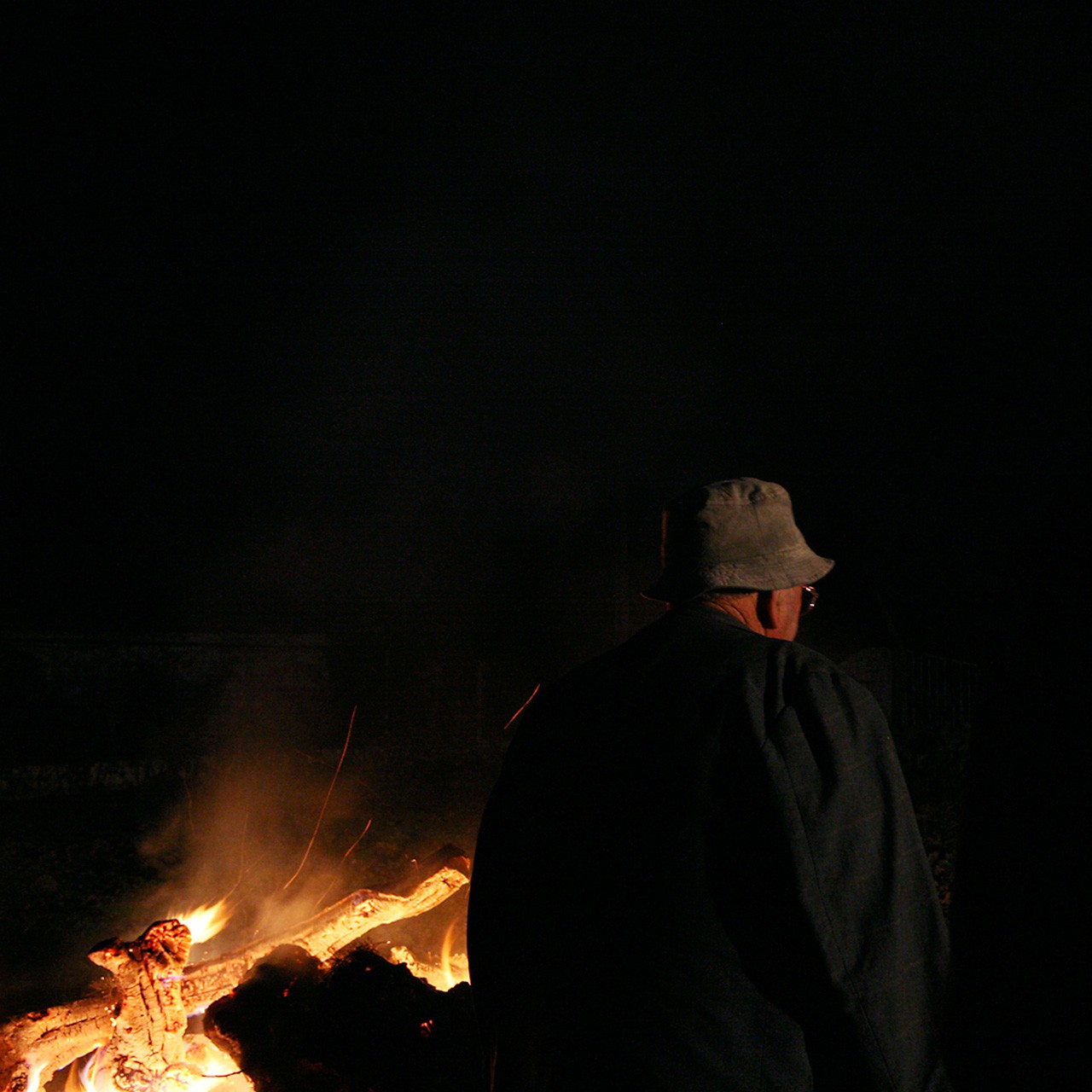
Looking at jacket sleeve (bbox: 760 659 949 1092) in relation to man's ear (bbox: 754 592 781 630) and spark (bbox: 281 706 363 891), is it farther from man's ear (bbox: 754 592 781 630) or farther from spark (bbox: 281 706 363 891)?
spark (bbox: 281 706 363 891)

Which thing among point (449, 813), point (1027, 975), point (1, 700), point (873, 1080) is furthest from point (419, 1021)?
point (1, 700)

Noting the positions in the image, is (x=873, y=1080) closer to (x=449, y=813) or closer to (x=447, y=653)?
(x=449, y=813)

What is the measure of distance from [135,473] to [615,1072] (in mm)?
12856

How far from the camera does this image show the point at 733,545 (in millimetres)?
1923

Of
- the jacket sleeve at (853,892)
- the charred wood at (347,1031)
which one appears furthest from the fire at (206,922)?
the jacket sleeve at (853,892)

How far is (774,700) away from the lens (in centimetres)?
156

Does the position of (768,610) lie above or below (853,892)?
above

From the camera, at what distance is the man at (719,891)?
4.68 feet

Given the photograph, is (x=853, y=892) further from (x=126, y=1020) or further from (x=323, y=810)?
(x=323, y=810)

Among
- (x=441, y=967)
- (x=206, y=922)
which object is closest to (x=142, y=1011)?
(x=206, y=922)

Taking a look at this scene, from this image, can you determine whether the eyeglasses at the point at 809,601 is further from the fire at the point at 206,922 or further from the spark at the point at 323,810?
the spark at the point at 323,810

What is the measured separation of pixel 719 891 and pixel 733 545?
31.8 inches

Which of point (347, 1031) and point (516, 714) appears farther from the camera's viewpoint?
point (516, 714)

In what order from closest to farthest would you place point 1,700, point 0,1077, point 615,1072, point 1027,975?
1. point 1027,975
2. point 615,1072
3. point 0,1077
4. point 1,700
